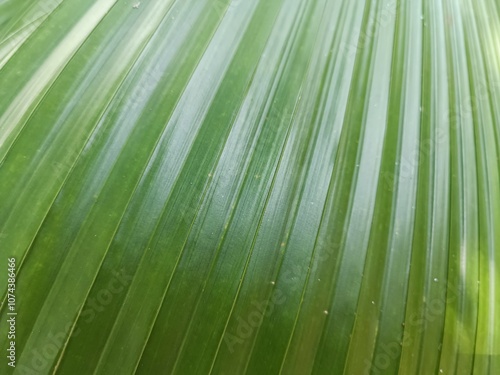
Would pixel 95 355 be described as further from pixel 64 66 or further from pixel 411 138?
pixel 411 138

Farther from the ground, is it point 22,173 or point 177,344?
point 22,173

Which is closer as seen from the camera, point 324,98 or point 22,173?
point 22,173

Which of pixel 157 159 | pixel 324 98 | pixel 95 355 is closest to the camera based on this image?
pixel 95 355

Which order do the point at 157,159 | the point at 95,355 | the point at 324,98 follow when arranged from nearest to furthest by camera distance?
the point at 95,355 < the point at 157,159 < the point at 324,98

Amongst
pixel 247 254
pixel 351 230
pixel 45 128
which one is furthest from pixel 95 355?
pixel 351 230

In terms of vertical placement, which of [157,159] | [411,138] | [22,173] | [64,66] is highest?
[411,138]

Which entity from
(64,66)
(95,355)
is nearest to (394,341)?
(95,355)

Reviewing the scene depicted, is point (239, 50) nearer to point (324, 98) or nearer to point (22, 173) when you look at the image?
point (324, 98)
